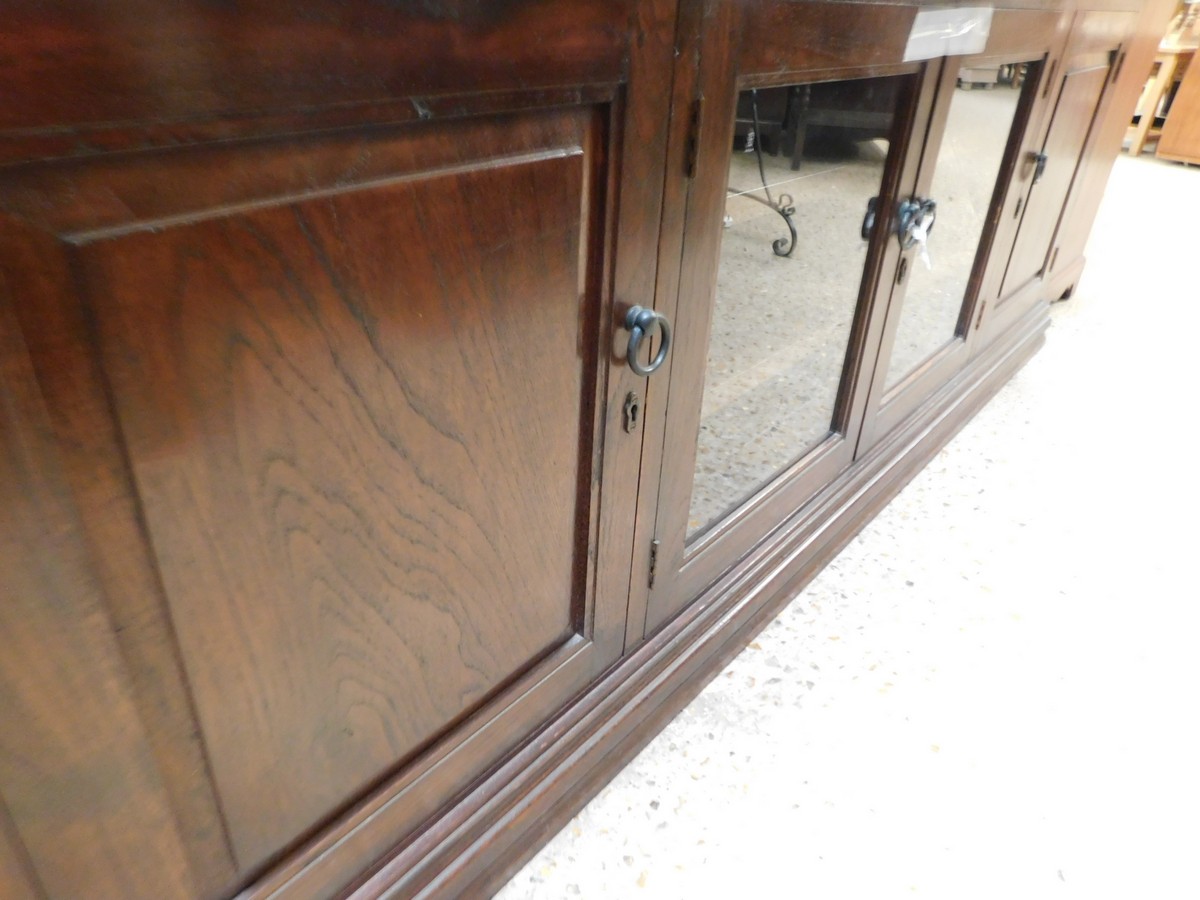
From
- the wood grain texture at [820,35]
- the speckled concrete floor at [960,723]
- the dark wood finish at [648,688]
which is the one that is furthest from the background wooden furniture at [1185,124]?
the wood grain texture at [820,35]

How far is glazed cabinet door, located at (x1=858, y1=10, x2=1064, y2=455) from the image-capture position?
1.11m

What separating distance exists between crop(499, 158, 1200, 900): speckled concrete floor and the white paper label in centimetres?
78

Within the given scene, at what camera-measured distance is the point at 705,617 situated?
1047mm

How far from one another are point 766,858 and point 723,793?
9 centimetres

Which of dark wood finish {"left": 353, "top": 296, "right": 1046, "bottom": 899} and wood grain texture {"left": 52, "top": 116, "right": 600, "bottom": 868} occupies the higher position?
wood grain texture {"left": 52, "top": 116, "right": 600, "bottom": 868}

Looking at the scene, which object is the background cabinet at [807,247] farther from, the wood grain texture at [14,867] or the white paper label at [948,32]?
the wood grain texture at [14,867]

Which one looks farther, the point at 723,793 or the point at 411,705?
the point at 723,793

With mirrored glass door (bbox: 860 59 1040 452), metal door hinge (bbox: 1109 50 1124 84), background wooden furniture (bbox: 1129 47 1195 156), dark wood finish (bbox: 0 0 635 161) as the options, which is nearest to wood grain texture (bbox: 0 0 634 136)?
dark wood finish (bbox: 0 0 635 161)

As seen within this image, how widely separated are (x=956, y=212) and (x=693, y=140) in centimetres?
86

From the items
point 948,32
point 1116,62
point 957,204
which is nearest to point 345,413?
point 948,32

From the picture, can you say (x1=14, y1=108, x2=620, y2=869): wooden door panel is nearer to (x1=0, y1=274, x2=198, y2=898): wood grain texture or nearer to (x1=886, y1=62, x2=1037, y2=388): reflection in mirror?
(x1=0, y1=274, x2=198, y2=898): wood grain texture

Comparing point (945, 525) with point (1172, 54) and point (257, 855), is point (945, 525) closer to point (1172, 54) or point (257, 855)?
point (257, 855)

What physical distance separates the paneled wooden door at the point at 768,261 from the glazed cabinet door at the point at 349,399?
0.08 m

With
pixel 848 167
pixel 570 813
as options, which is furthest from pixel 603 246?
pixel 570 813
